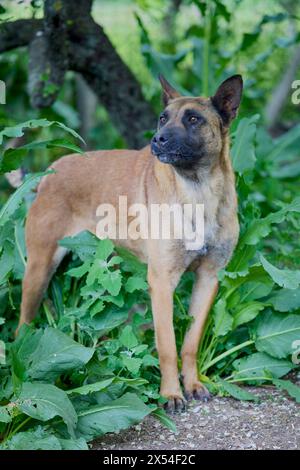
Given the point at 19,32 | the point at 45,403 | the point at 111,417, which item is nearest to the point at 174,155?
the point at 111,417

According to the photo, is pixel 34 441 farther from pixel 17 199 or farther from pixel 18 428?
pixel 17 199

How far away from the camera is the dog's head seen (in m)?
5.07

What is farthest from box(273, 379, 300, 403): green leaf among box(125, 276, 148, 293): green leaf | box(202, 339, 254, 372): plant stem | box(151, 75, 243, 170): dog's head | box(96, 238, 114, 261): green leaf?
box(151, 75, 243, 170): dog's head

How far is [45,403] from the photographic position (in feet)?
13.9

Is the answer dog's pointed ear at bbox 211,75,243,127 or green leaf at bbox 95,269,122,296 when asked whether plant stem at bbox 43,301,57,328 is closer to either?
green leaf at bbox 95,269,122,296

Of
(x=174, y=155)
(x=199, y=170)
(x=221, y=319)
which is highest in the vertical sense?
(x=174, y=155)

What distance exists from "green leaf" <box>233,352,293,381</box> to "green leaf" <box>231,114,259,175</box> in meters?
1.49

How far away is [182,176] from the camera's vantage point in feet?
17.5

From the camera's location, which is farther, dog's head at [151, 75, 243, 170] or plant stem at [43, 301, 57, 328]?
plant stem at [43, 301, 57, 328]

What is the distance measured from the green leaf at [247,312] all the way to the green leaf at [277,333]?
0.33ft

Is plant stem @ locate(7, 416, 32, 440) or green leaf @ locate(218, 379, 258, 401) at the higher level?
plant stem @ locate(7, 416, 32, 440)

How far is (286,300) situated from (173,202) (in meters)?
1.01

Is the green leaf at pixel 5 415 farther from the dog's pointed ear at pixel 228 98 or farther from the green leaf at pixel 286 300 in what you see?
the dog's pointed ear at pixel 228 98
